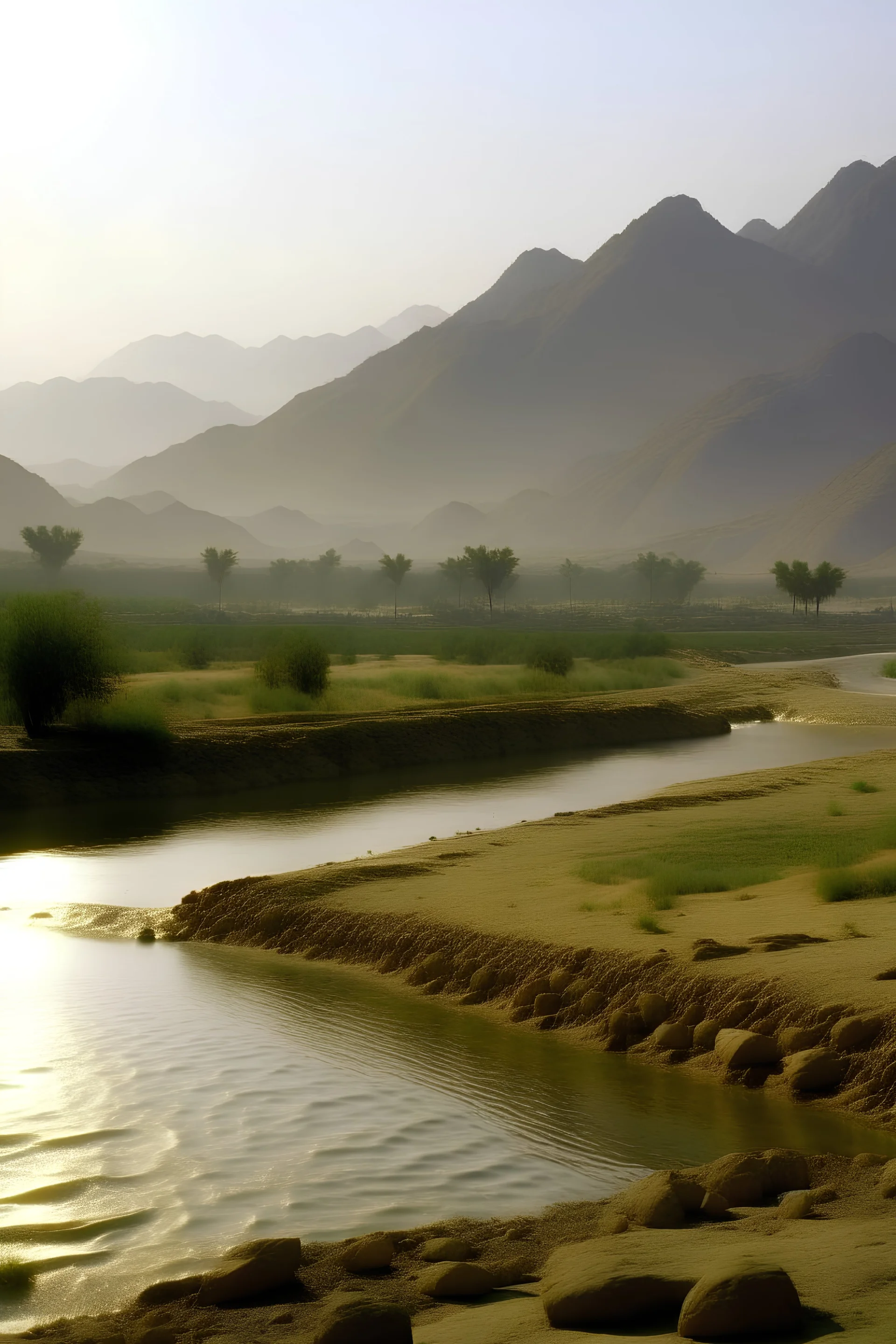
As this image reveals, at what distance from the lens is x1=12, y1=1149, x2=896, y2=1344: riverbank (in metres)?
5.61

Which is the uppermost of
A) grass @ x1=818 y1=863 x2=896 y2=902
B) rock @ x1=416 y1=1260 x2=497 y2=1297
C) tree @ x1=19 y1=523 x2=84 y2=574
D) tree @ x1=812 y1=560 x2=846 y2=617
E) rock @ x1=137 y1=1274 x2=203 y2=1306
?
tree @ x1=19 y1=523 x2=84 y2=574

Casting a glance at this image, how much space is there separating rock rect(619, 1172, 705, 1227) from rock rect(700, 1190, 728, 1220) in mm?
43

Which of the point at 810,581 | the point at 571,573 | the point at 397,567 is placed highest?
the point at 571,573

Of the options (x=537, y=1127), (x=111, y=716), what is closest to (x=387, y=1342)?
(x=537, y=1127)

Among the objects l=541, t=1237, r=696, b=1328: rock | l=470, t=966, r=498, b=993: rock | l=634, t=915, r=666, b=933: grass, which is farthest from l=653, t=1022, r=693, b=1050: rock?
l=541, t=1237, r=696, b=1328: rock

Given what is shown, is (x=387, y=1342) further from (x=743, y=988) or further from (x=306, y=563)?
(x=306, y=563)

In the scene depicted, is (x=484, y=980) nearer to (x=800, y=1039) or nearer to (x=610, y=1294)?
(x=800, y=1039)

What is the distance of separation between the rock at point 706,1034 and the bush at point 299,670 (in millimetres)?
29921

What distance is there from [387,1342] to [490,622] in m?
105

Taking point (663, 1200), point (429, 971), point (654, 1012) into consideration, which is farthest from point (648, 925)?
point (663, 1200)

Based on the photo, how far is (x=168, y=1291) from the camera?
22.2 feet

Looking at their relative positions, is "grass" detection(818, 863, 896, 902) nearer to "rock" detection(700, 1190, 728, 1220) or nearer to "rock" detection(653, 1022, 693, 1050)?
"rock" detection(653, 1022, 693, 1050)

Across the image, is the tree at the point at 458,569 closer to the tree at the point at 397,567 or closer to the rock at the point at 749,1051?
the tree at the point at 397,567

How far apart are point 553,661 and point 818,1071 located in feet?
140
